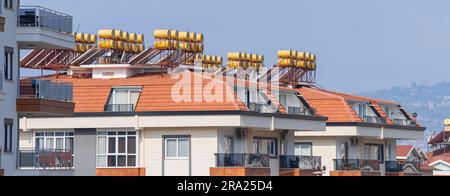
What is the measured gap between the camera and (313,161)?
287 ft

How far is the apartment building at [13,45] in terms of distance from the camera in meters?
51.0

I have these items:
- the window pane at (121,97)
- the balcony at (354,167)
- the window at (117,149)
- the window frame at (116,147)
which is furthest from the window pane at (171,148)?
the balcony at (354,167)

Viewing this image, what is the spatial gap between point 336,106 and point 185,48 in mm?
13725

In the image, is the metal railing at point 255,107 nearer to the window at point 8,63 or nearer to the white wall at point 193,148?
the white wall at point 193,148

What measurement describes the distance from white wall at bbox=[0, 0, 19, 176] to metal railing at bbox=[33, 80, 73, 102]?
0.87 meters

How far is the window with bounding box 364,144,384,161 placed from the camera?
98.2 metres

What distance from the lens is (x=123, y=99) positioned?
77.9m

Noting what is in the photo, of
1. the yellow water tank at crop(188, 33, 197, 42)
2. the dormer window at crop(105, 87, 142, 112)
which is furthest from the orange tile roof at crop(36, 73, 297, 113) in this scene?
the yellow water tank at crop(188, 33, 197, 42)

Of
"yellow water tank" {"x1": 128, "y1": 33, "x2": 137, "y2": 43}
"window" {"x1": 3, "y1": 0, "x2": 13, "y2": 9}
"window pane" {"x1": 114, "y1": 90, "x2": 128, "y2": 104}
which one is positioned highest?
"yellow water tank" {"x1": 128, "y1": 33, "x2": 137, "y2": 43}

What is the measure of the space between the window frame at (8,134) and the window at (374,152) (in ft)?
159

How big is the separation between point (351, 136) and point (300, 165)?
29.8 feet

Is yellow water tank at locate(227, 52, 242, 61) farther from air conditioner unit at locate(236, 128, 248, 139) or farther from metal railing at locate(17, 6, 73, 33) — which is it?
metal railing at locate(17, 6, 73, 33)

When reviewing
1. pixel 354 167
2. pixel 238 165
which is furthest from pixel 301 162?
pixel 238 165
